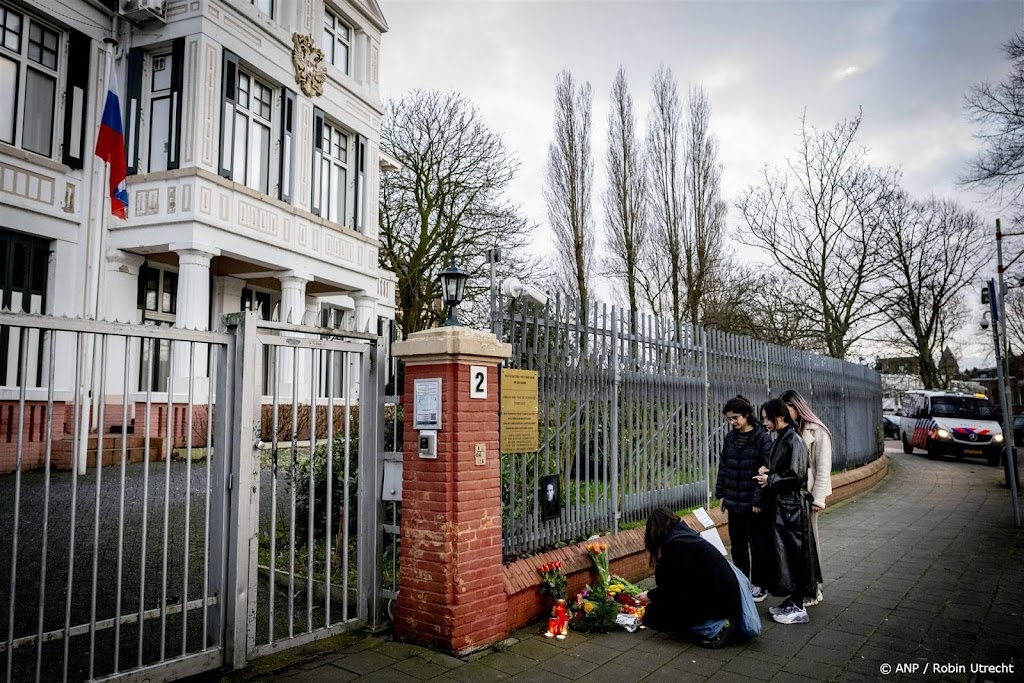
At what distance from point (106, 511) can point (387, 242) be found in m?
16.4

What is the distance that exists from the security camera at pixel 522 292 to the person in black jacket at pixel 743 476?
2058mm

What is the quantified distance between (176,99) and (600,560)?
1290 centimetres

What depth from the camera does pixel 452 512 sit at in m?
4.78

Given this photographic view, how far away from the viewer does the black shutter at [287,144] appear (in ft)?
51.7

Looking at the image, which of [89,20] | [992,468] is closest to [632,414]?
[89,20]

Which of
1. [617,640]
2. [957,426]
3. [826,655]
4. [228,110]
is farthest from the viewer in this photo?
[957,426]

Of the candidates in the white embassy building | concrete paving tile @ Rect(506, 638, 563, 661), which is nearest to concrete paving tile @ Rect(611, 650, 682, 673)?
concrete paving tile @ Rect(506, 638, 563, 661)

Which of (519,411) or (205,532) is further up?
(519,411)

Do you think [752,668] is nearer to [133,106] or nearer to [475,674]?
[475,674]

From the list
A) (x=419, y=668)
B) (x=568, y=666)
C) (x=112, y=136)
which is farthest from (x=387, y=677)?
(x=112, y=136)

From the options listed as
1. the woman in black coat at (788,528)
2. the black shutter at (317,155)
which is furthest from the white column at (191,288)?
the woman in black coat at (788,528)

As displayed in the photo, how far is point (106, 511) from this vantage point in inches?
281

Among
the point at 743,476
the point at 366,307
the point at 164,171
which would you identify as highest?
the point at 164,171

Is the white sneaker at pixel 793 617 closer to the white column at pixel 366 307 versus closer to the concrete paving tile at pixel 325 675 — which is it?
the concrete paving tile at pixel 325 675
